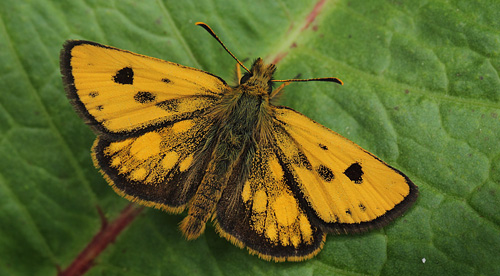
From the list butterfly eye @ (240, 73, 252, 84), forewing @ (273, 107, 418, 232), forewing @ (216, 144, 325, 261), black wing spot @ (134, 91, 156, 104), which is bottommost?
forewing @ (216, 144, 325, 261)

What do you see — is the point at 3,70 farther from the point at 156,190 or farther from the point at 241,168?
the point at 241,168

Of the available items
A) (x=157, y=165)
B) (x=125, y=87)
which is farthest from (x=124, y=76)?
(x=157, y=165)

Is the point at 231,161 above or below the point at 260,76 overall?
below

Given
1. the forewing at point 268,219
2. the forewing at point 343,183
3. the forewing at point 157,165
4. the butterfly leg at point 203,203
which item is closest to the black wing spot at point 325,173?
the forewing at point 343,183

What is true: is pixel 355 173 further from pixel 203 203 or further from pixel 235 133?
pixel 203 203

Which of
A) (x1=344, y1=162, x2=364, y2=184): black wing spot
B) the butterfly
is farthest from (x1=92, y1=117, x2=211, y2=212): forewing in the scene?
(x1=344, y1=162, x2=364, y2=184): black wing spot

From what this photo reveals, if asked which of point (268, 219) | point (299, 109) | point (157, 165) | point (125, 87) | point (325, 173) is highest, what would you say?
point (125, 87)

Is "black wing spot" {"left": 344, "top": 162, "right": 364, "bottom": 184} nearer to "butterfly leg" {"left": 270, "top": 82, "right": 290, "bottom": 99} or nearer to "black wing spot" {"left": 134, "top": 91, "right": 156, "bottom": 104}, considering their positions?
"butterfly leg" {"left": 270, "top": 82, "right": 290, "bottom": 99}
